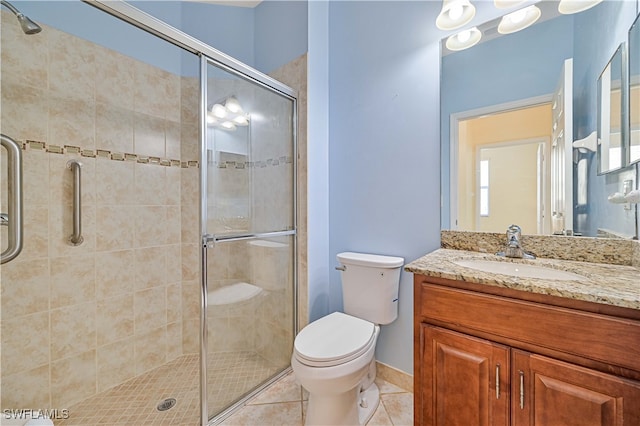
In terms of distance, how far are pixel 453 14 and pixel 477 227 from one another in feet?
3.59

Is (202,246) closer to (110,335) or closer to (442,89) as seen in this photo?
(110,335)

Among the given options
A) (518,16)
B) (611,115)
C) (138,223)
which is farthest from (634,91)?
(138,223)

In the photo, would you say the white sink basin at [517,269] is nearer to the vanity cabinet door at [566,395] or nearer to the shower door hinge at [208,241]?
the vanity cabinet door at [566,395]

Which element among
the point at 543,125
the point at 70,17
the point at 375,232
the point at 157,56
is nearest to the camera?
the point at 543,125

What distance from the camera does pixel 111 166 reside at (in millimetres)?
1689

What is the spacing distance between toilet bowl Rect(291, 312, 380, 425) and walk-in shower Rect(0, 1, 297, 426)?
54 centimetres

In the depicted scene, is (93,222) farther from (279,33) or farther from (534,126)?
(534,126)

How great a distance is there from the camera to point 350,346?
124 centimetres

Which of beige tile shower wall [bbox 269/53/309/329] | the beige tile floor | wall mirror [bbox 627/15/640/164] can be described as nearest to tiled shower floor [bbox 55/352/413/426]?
the beige tile floor

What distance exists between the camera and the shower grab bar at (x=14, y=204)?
0.94 m

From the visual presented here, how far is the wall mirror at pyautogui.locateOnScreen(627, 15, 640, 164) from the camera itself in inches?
38.3

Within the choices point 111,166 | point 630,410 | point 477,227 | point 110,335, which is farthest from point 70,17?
point 630,410

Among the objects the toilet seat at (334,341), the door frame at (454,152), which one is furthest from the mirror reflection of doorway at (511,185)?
the toilet seat at (334,341)

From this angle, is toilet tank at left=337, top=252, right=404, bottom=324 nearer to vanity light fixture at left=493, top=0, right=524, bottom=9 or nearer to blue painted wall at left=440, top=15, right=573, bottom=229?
blue painted wall at left=440, top=15, right=573, bottom=229
